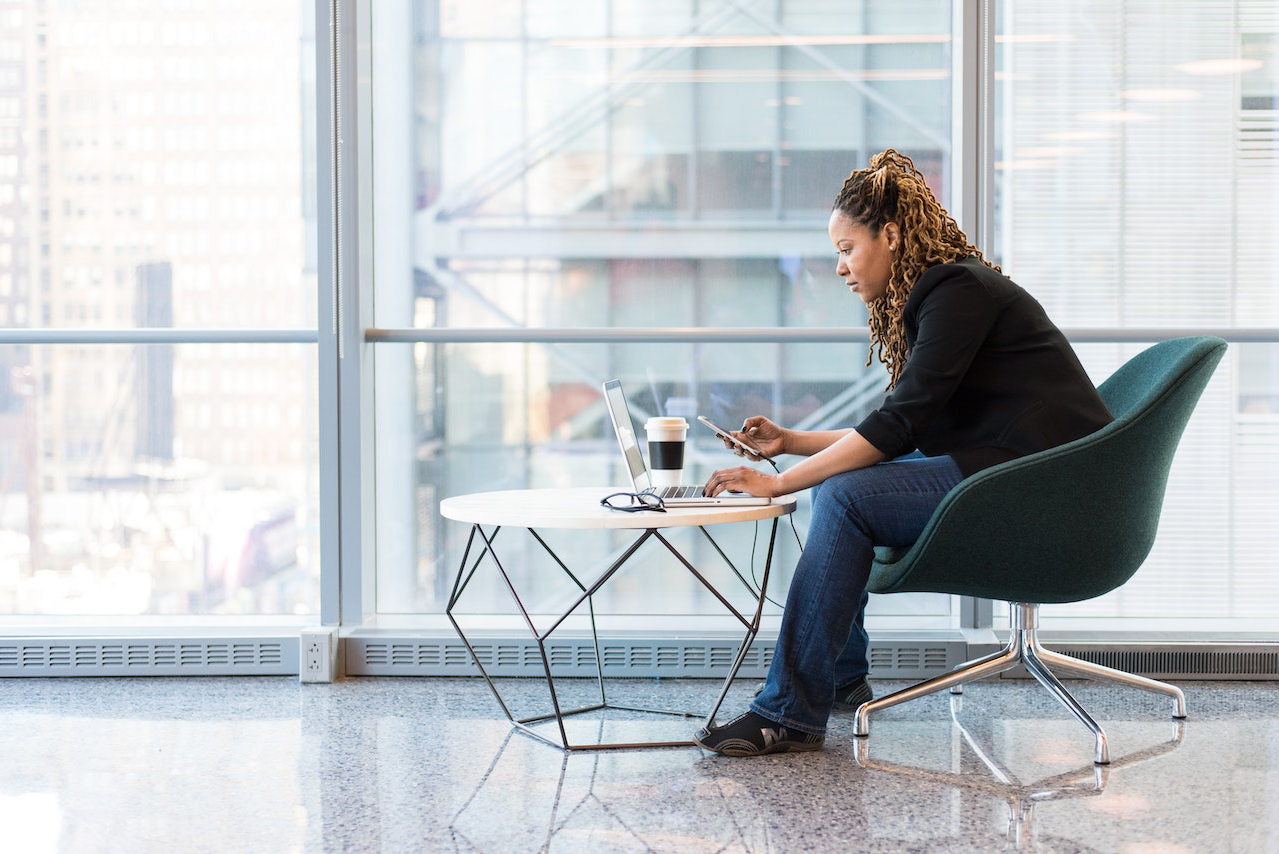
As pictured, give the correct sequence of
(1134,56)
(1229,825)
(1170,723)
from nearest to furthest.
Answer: (1229,825)
(1170,723)
(1134,56)

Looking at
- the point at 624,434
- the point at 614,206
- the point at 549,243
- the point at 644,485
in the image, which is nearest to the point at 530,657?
the point at 644,485

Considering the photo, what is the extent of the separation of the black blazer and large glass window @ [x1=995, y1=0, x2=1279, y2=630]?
2.78 ft

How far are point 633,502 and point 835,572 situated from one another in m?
0.41

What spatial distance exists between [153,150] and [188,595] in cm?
126

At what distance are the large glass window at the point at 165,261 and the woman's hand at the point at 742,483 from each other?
1.45 m

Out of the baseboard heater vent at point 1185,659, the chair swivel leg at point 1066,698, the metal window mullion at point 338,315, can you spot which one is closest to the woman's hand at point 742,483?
the chair swivel leg at point 1066,698

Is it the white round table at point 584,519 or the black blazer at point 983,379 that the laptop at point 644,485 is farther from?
the black blazer at point 983,379

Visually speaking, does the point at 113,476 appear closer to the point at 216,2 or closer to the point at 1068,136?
the point at 216,2

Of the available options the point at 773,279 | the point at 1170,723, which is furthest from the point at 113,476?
the point at 1170,723

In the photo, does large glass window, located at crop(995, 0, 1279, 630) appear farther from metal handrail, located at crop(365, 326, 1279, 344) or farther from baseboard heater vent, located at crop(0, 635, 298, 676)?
baseboard heater vent, located at crop(0, 635, 298, 676)

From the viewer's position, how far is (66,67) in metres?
2.93

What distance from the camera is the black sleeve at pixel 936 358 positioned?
2.03 meters

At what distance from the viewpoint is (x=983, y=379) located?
82.7 inches

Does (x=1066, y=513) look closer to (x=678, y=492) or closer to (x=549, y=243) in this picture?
(x=678, y=492)
